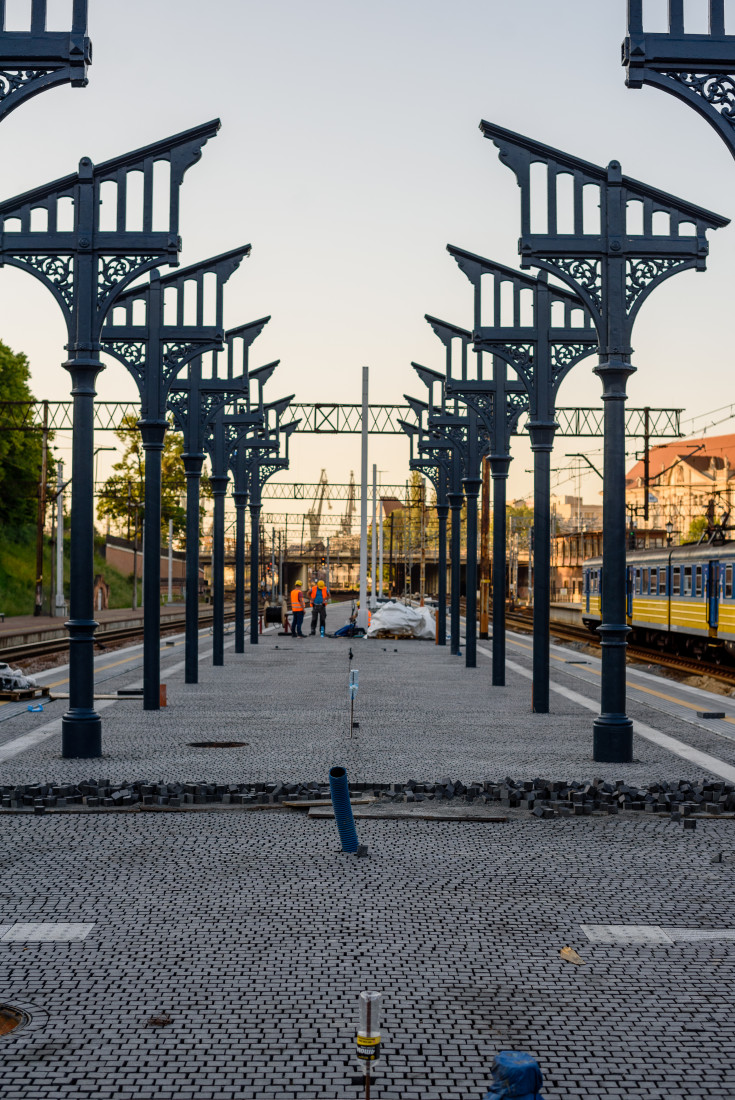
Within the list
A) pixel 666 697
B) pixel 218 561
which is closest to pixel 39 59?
pixel 666 697

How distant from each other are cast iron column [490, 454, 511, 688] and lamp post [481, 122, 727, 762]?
27.2 feet

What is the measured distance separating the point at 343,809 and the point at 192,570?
14191mm

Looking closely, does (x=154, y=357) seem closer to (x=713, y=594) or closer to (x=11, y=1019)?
(x=11, y=1019)

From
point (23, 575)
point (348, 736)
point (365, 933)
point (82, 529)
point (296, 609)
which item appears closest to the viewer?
point (365, 933)

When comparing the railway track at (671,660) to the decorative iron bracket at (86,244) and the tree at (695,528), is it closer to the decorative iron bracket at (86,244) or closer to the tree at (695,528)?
the decorative iron bracket at (86,244)

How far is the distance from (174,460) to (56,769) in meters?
75.8

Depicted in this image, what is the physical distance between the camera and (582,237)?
12758mm

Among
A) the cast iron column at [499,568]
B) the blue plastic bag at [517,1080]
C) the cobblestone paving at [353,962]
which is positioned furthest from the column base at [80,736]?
the cast iron column at [499,568]

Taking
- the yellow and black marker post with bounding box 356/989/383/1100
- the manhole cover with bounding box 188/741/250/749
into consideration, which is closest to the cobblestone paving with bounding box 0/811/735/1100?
the yellow and black marker post with bounding box 356/989/383/1100

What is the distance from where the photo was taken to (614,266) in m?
12.7

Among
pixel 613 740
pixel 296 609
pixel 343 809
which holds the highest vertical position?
pixel 296 609

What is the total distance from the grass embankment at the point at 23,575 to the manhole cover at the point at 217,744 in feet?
152

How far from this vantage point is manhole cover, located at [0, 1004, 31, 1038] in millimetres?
4988

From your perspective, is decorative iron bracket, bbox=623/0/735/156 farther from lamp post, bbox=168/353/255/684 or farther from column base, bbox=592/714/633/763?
lamp post, bbox=168/353/255/684
